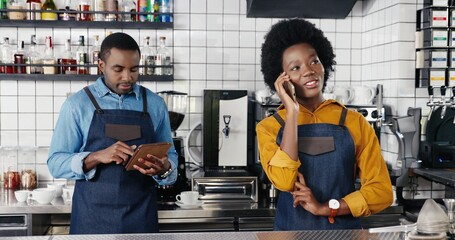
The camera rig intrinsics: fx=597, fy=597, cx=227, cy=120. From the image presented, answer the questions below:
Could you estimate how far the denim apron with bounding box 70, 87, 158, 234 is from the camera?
8.09ft

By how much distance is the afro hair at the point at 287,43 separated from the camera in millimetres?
2168

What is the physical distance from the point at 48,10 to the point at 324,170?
2654 mm

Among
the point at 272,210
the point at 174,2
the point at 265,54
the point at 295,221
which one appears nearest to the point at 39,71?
the point at 174,2

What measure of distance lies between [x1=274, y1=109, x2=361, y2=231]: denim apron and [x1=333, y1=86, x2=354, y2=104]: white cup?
209cm

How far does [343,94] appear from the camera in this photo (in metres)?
4.19

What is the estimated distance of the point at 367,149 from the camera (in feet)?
6.79

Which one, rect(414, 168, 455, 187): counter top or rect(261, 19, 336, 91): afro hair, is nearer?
rect(261, 19, 336, 91): afro hair

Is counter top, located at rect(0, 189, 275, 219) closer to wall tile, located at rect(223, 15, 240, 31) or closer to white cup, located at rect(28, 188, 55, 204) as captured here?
white cup, located at rect(28, 188, 55, 204)

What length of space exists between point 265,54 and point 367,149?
0.52 meters

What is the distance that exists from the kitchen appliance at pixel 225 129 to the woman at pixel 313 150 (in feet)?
5.67

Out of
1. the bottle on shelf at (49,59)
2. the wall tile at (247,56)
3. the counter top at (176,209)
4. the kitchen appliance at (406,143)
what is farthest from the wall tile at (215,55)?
the kitchen appliance at (406,143)

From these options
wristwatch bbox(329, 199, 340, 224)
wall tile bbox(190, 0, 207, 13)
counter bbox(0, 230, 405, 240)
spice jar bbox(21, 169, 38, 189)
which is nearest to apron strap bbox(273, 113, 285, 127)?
wristwatch bbox(329, 199, 340, 224)

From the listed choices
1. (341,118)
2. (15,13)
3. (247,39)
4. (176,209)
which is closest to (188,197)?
(176,209)

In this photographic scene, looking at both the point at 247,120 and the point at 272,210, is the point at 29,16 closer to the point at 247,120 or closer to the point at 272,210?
the point at 247,120
